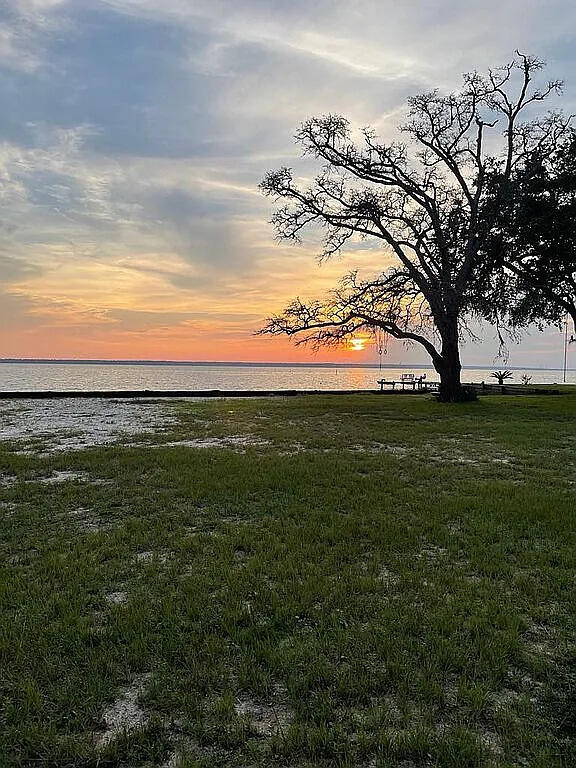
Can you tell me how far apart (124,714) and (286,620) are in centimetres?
120

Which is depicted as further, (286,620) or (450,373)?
(450,373)

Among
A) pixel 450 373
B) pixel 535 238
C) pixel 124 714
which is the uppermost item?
pixel 535 238

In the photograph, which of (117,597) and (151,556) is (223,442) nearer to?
(151,556)

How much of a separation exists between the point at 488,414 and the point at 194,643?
16316 millimetres

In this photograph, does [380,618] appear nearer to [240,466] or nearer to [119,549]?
[119,549]

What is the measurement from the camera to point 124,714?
8.74ft

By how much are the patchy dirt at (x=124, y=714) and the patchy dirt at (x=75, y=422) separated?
819 centimetres

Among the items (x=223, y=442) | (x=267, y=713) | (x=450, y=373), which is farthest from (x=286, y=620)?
(x=450, y=373)

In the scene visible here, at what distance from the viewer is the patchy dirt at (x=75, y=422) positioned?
11516 millimetres

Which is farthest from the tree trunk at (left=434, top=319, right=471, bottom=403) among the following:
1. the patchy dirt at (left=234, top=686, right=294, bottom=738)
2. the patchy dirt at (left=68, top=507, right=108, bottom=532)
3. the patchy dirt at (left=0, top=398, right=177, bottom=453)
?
the patchy dirt at (left=234, top=686, right=294, bottom=738)

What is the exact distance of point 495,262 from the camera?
2325cm

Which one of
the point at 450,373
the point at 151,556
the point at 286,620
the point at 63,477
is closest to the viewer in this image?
the point at 286,620

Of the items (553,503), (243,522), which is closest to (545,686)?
(243,522)

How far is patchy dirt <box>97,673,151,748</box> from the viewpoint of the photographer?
8.30ft
